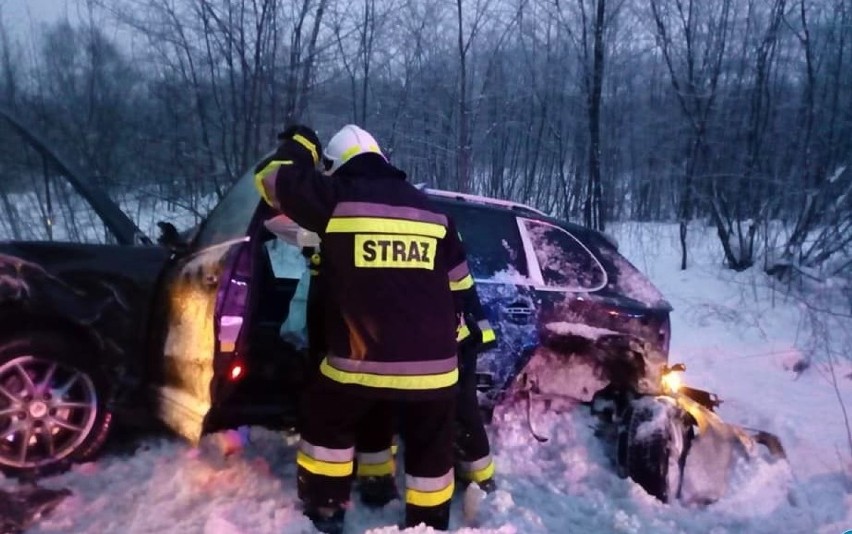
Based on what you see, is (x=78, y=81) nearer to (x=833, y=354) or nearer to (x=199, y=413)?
(x=199, y=413)

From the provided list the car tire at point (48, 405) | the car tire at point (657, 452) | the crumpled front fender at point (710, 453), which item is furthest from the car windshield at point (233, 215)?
the crumpled front fender at point (710, 453)

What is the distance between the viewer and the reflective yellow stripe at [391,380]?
9.73 ft

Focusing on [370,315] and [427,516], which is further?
[427,516]

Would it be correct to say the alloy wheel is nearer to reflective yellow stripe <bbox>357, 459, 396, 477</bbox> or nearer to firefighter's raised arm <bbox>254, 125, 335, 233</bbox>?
reflective yellow stripe <bbox>357, 459, 396, 477</bbox>

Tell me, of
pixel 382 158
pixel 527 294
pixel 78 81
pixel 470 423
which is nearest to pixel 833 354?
pixel 527 294

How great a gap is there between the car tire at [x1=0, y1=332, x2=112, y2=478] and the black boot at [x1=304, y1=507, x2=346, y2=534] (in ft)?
4.24

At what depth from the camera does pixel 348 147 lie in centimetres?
316

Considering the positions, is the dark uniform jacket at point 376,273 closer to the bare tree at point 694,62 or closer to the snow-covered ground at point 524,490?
the snow-covered ground at point 524,490

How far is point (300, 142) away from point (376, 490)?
5.68ft

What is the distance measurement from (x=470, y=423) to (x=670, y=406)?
3.91ft

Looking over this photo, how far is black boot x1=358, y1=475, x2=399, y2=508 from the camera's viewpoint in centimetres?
360

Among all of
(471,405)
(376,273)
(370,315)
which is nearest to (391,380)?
(370,315)

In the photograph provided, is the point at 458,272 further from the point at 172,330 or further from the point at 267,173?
the point at 172,330

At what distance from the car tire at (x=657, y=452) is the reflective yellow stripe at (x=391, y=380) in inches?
59.6
